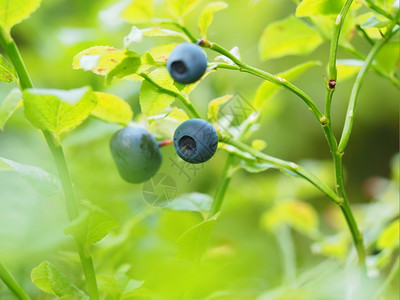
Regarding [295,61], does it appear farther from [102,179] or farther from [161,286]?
[161,286]

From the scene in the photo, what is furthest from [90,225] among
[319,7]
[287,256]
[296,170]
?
[287,256]

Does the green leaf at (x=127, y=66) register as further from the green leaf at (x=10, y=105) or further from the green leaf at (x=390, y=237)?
the green leaf at (x=390, y=237)

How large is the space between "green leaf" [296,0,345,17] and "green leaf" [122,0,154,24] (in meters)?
0.20

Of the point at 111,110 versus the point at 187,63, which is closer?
the point at 187,63

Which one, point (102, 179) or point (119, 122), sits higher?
point (119, 122)

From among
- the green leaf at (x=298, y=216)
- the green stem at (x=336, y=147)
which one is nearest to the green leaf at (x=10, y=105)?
the green stem at (x=336, y=147)

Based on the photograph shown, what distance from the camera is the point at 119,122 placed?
2.28 feet

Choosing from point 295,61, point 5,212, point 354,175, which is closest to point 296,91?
point 5,212

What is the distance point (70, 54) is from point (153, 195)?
2.19 feet

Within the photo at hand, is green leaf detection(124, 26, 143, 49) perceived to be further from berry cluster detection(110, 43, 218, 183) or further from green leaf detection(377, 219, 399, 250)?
green leaf detection(377, 219, 399, 250)

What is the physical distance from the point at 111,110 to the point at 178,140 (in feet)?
0.41

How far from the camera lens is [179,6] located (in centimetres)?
60

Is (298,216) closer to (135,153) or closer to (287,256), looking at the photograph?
(287,256)

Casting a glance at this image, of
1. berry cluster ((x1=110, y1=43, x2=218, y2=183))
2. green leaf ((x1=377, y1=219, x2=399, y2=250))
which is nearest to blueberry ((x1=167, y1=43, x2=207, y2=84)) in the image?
berry cluster ((x1=110, y1=43, x2=218, y2=183))
